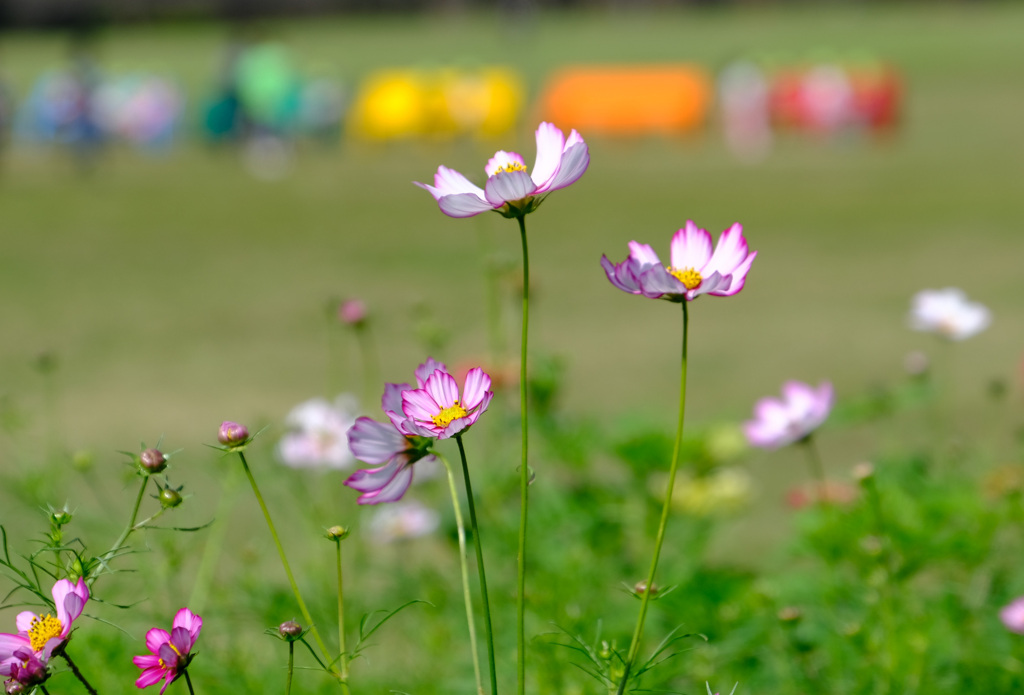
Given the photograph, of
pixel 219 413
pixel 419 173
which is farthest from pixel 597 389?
pixel 419 173

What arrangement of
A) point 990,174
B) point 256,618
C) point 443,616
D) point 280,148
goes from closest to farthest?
1. point 256,618
2. point 443,616
3. point 990,174
4. point 280,148

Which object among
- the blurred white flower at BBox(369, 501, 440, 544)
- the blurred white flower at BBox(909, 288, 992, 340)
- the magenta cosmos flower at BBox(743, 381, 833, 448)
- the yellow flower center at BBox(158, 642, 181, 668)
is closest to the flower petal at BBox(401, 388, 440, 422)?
the yellow flower center at BBox(158, 642, 181, 668)

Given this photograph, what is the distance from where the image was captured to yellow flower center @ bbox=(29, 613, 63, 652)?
0.80 m

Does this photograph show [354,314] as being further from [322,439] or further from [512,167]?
[512,167]

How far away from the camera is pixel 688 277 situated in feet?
2.83

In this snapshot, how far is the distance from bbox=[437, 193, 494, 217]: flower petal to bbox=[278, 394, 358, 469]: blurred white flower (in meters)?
0.84

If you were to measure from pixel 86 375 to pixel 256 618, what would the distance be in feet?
8.09

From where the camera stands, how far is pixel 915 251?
554 centimetres

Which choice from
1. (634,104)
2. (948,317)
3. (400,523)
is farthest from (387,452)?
(634,104)

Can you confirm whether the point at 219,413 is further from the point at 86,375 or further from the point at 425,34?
the point at 425,34

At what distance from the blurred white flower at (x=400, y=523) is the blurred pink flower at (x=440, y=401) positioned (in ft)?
3.22

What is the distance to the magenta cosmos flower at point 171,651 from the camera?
2.61 feet

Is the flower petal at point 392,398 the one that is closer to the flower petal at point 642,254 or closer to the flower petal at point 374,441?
the flower petal at point 374,441

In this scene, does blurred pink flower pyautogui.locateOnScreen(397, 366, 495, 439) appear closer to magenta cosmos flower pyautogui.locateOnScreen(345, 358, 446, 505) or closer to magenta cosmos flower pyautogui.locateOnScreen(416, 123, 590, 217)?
magenta cosmos flower pyautogui.locateOnScreen(345, 358, 446, 505)
